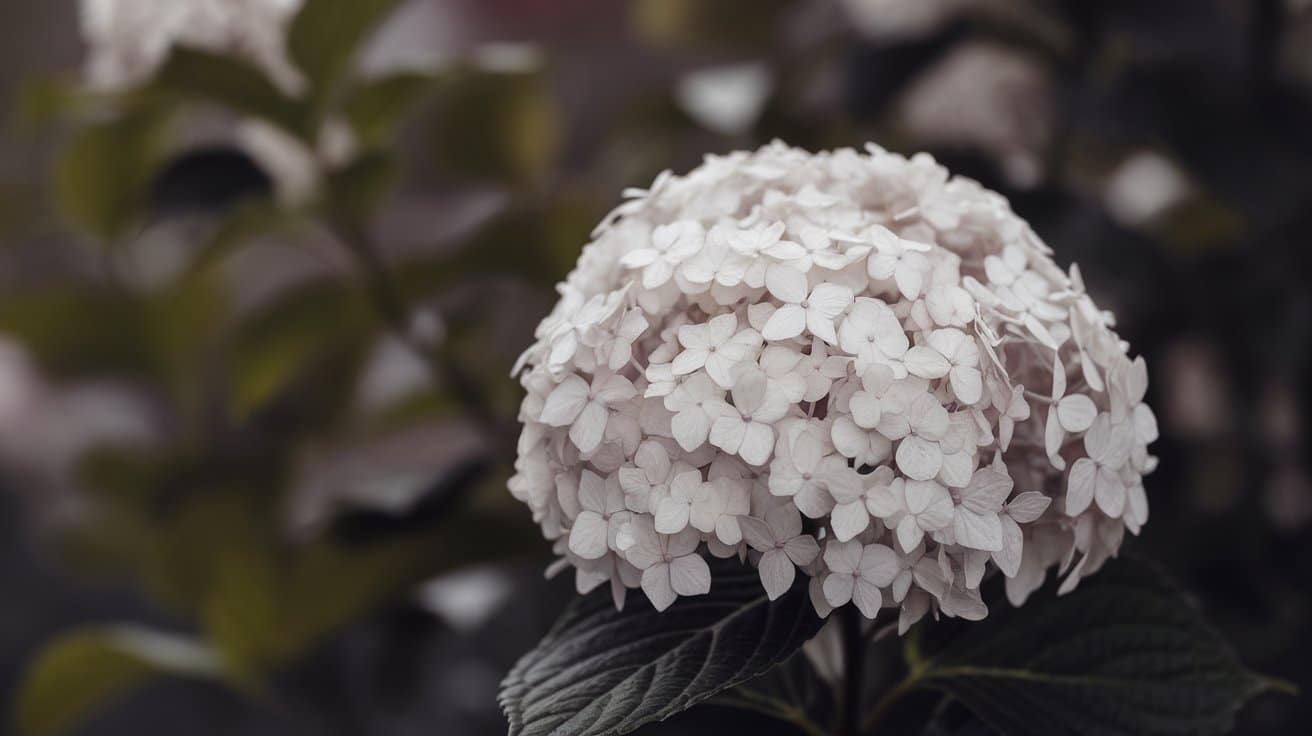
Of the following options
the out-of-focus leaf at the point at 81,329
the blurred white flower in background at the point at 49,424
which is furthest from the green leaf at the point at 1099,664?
the blurred white flower in background at the point at 49,424

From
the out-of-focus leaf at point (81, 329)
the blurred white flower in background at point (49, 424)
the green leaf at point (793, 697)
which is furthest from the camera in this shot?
the blurred white flower in background at point (49, 424)

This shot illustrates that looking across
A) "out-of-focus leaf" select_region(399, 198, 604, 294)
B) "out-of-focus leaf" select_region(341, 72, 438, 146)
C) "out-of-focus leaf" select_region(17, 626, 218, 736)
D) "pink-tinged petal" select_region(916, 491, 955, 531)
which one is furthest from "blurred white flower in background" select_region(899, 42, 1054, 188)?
"out-of-focus leaf" select_region(17, 626, 218, 736)

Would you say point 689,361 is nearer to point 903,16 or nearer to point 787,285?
point 787,285

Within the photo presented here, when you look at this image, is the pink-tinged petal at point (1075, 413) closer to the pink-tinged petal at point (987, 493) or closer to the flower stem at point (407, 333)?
the pink-tinged petal at point (987, 493)

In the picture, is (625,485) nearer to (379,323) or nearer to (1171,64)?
(379,323)

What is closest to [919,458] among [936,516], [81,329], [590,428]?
[936,516]

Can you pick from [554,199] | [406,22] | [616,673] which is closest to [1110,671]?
[616,673]

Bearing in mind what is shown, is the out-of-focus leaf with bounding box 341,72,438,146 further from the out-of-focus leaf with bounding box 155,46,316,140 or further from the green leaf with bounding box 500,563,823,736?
the green leaf with bounding box 500,563,823,736
